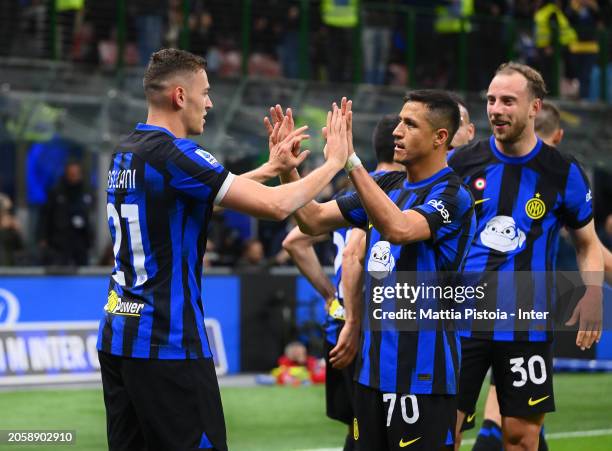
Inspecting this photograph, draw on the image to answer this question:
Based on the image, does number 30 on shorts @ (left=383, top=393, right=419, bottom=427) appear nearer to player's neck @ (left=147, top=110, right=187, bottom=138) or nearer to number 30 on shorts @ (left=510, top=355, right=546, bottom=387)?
number 30 on shorts @ (left=510, top=355, right=546, bottom=387)

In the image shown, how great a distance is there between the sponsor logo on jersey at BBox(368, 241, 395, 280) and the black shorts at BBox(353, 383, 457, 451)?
1.67 ft

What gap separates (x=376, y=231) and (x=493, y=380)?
1.64 m

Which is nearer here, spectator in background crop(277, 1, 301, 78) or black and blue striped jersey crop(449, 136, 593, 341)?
black and blue striped jersey crop(449, 136, 593, 341)

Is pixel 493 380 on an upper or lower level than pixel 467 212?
lower

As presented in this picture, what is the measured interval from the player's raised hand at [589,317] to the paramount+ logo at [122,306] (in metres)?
2.64

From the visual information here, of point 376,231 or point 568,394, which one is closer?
point 376,231

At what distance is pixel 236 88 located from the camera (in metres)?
15.8

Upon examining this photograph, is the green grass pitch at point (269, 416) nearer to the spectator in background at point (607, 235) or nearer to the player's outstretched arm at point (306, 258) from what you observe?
the player's outstretched arm at point (306, 258)

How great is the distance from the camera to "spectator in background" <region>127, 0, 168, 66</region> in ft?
50.3

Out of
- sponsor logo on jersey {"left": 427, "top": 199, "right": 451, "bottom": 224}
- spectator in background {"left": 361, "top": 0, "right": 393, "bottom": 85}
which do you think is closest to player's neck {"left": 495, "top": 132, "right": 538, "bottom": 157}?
sponsor logo on jersey {"left": 427, "top": 199, "right": 451, "bottom": 224}

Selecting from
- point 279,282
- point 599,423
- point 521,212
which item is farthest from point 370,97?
point 521,212

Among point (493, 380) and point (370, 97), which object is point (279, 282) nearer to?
point (370, 97)

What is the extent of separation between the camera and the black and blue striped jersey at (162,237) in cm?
477

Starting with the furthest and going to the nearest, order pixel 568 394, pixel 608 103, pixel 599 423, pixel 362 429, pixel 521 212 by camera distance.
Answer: pixel 608 103 → pixel 568 394 → pixel 599 423 → pixel 521 212 → pixel 362 429
